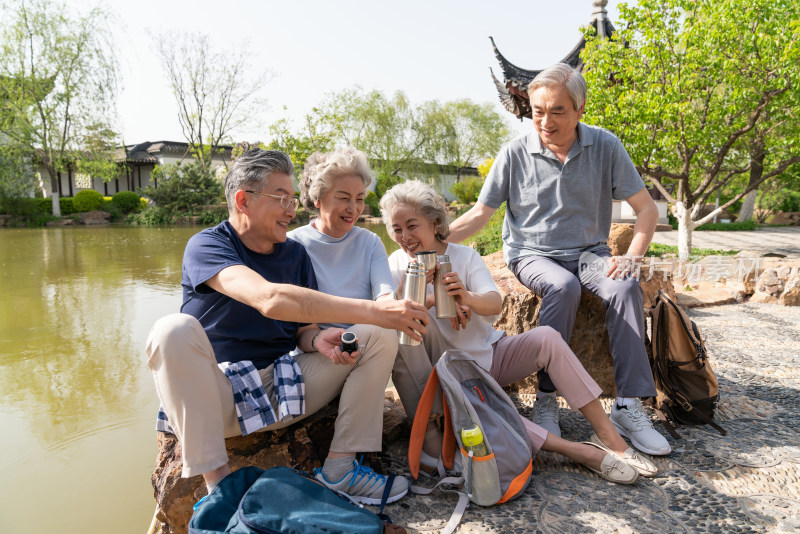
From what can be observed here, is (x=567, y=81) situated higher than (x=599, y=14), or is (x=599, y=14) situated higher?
(x=599, y=14)

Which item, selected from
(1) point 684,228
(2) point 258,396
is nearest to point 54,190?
(1) point 684,228

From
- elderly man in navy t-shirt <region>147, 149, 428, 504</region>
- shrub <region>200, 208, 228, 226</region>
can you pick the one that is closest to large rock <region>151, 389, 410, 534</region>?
elderly man in navy t-shirt <region>147, 149, 428, 504</region>

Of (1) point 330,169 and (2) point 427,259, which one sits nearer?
(2) point 427,259

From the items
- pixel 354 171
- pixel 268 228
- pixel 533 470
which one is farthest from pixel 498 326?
pixel 268 228

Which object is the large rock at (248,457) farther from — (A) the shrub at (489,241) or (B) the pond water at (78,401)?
(A) the shrub at (489,241)

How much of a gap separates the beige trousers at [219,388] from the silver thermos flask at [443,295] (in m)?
0.23

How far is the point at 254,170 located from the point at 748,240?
14623mm

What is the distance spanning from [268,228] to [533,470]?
1461 millimetres

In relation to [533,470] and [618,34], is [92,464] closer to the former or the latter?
[533,470]

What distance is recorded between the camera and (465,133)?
34.0 meters

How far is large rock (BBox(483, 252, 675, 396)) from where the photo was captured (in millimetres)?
3078

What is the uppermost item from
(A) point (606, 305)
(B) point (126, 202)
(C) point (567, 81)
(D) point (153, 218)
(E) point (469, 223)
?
(C) point (567, 81)

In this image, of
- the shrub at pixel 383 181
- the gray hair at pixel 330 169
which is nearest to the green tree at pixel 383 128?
the shrub at pixel 383 181

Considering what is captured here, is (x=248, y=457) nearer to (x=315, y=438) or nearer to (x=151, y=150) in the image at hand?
(x=315, y=438)
